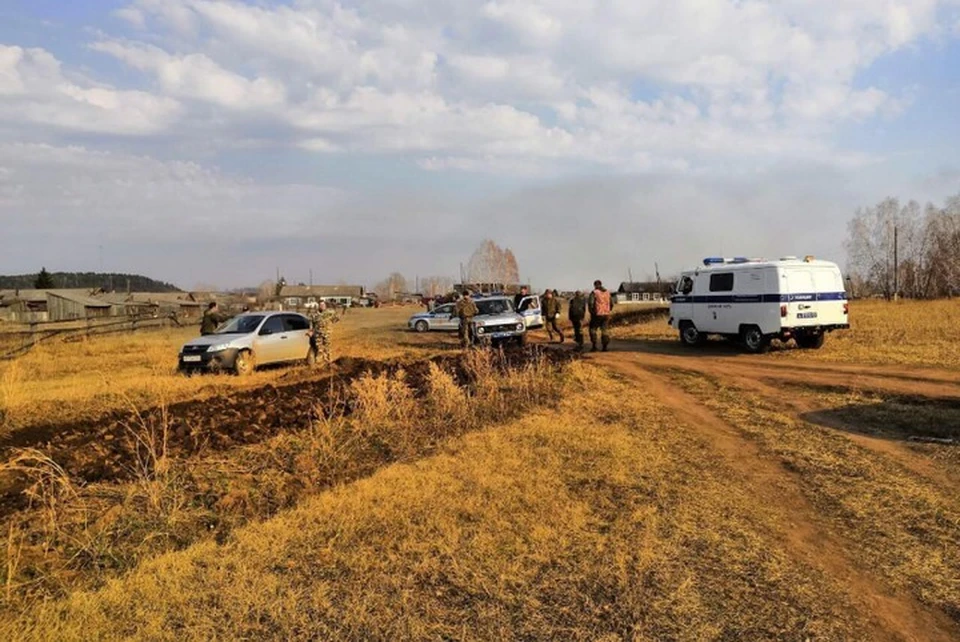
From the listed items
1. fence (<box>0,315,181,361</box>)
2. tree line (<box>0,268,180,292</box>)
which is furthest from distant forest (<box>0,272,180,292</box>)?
fence (<box>0,315,181,361</box>)

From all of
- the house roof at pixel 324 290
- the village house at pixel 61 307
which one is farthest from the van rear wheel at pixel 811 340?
the house roof at pixel 324 290

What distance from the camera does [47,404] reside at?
12.0 metres

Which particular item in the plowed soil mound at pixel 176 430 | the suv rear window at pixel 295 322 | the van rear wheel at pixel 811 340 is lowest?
the plowed soil mound at pixel 176 430

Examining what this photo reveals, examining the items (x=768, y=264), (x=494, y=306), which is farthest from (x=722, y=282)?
(x=494, y=306)

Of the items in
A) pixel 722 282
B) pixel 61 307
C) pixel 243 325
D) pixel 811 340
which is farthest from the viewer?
pixel 61 307

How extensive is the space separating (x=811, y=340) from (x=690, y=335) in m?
3.17

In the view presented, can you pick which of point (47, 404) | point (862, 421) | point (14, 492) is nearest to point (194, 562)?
point (14, 492)

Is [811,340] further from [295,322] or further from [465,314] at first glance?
[295,322]

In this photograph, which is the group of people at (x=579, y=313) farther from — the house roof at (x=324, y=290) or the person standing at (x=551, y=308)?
the house roof at (x=324, y=290)

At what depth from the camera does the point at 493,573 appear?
170 inches

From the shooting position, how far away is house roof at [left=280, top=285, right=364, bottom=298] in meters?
123

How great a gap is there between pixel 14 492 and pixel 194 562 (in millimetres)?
3479

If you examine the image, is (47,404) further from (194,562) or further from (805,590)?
(805,590)

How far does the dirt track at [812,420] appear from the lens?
3.88 meters
